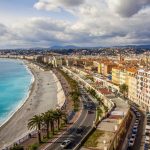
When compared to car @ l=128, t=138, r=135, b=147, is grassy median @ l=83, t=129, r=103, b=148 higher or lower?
higher

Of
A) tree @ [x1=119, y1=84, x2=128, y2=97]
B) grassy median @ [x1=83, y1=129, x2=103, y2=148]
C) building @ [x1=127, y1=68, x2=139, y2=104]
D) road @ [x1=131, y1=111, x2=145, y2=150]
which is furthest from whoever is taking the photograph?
tree @ [x1=119, y1=84, x2=128, y2=97]

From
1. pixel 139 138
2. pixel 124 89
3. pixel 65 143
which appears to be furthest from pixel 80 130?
pixel 124 89

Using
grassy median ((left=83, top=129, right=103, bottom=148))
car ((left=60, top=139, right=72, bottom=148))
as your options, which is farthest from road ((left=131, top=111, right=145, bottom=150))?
car ((left=60, top=139, right=72, bottom=148))

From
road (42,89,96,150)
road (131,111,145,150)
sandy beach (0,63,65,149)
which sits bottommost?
sandy beach (0,63,65,149)

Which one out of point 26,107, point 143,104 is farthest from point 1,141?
point 143,104

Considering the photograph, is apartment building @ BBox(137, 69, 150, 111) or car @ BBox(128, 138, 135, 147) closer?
car @ BBox(128, 138, 135, 147)

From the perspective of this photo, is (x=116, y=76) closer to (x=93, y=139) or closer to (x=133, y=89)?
(x=133, y=89)

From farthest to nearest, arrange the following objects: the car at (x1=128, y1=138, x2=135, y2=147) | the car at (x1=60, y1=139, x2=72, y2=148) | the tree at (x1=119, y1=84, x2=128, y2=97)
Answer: the tree at (x1=119, y1=84, x2=128, y2=97) → the car at (x1=128, y1=138, x2=135, y2=147) → the car at (x1=60, y1=139, x2=72, y2=148)

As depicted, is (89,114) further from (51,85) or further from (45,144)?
(51,85)

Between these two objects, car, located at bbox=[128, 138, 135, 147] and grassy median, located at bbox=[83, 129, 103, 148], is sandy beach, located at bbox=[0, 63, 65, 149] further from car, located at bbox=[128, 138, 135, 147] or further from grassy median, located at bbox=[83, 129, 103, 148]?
car, located at bbox=[128, 138, 135, 147]
